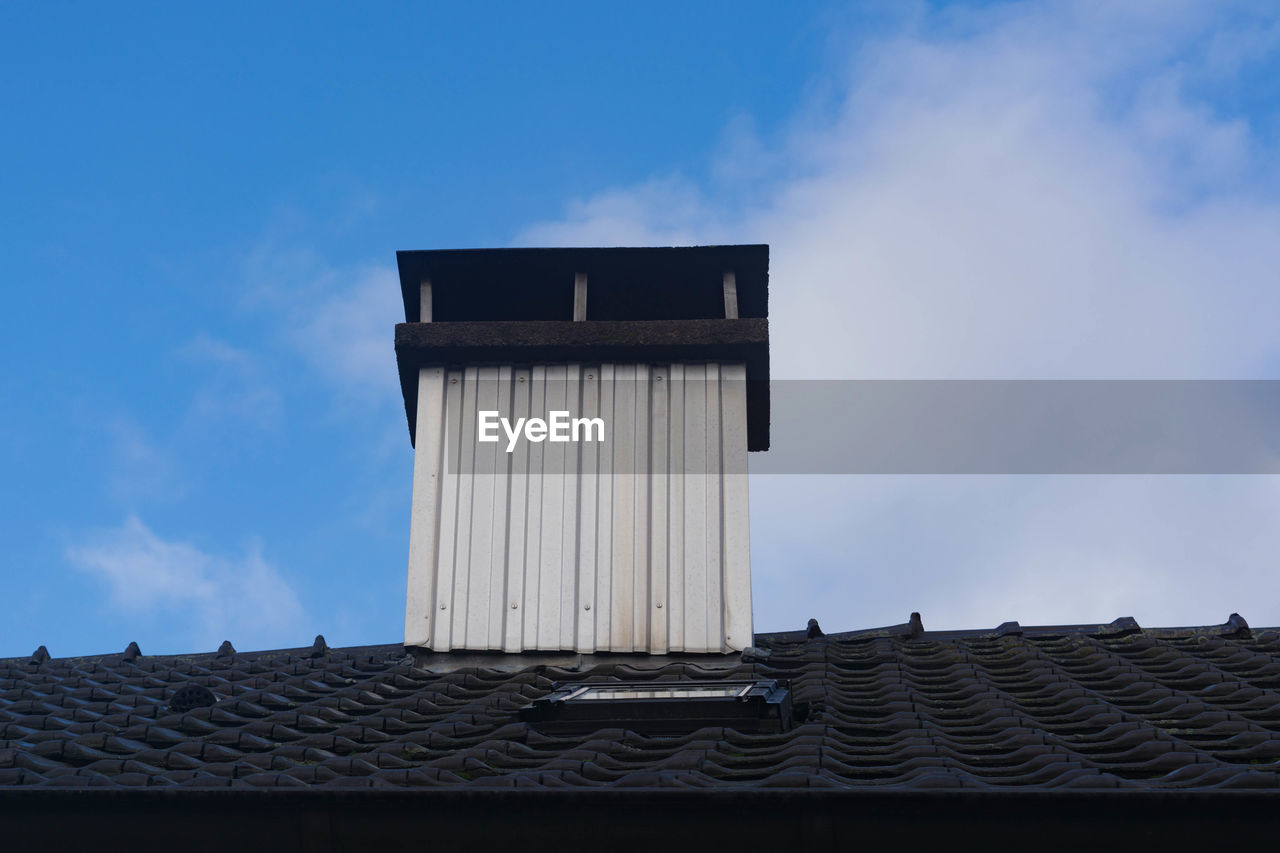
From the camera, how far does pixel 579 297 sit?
9195mm

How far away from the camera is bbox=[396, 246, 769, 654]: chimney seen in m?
8.03

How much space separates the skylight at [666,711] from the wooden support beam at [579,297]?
3250 mm

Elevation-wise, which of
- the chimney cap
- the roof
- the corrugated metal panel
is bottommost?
the roof

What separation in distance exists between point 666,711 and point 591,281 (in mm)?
4031

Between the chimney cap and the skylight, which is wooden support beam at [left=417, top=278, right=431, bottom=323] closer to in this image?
the chimney cap

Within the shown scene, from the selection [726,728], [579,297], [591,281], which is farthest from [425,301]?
[726,728]

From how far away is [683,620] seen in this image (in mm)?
8000

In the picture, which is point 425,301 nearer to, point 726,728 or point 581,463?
point 581,463

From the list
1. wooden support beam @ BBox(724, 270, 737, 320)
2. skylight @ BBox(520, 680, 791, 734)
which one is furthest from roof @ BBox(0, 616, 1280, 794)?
wooden support beam @ BBox(724, 270, 737, 320)

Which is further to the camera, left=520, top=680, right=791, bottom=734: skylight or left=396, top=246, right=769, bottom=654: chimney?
left=396, top=246, right=769, bottom=654: chimney

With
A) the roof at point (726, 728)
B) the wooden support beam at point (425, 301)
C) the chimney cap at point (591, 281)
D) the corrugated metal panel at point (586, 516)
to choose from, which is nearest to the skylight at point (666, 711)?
the roof at point (726, 728)

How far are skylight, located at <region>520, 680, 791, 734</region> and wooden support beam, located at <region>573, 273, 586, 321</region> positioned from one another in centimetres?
325

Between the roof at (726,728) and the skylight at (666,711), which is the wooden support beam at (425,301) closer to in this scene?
the roof at (726,728)
